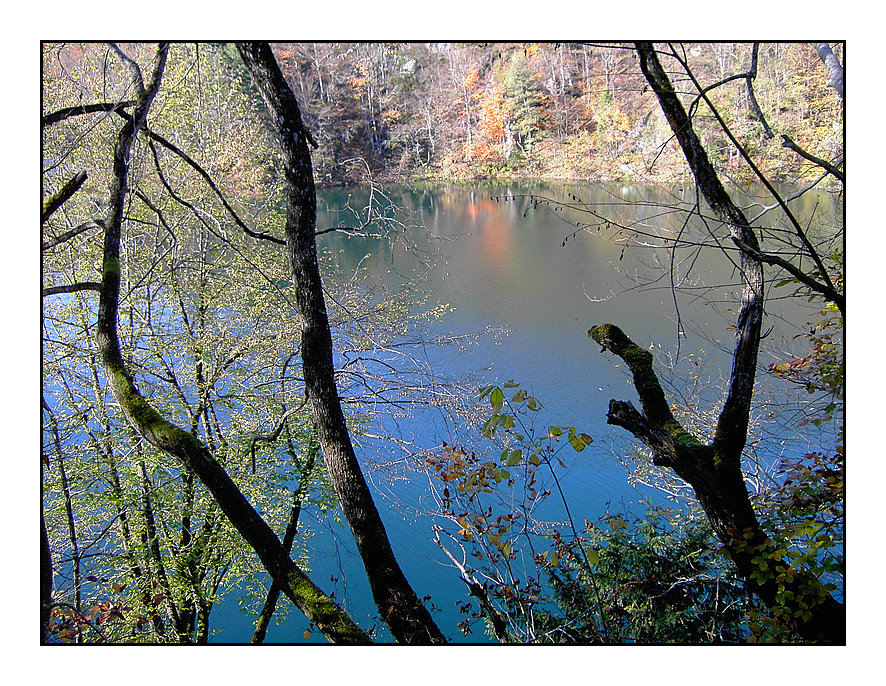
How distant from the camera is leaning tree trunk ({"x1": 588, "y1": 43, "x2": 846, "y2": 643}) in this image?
2.08 m

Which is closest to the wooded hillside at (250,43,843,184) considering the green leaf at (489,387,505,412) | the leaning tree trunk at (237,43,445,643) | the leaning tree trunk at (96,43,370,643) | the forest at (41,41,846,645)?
the forest at (41,41,846,645)

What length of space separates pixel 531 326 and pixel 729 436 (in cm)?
465

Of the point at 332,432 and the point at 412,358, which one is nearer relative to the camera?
the point at 332,432

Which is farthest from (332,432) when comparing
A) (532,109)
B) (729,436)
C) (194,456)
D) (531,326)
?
(531,326)

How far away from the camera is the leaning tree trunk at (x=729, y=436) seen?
6.81ft

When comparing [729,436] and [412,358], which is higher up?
[412,358]

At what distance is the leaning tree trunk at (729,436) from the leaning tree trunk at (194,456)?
1234mm

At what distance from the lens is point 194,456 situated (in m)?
2.17

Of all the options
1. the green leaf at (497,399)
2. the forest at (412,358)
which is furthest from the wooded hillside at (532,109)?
the green leaf at (497,399)

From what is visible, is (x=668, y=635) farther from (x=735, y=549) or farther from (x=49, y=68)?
(x=49, y=68)

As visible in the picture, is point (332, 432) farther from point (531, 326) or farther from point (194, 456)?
point (531, 326)
